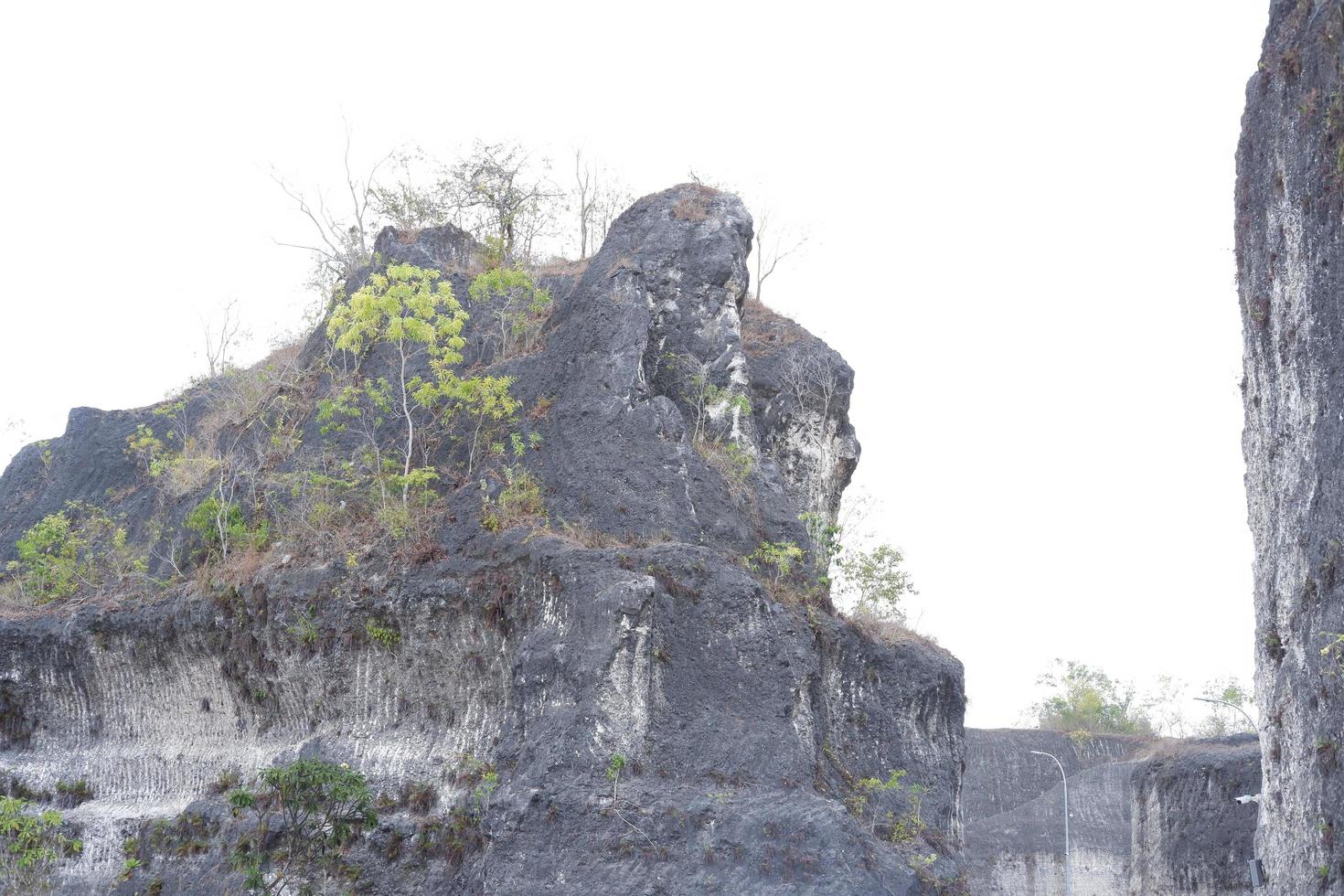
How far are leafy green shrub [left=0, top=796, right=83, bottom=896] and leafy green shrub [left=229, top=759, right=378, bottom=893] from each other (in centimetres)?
366

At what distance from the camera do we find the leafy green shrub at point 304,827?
16703 millimetres


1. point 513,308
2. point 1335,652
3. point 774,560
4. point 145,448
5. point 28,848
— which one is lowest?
point 28,848

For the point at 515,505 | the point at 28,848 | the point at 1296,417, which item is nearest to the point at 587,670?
the point at 515,505

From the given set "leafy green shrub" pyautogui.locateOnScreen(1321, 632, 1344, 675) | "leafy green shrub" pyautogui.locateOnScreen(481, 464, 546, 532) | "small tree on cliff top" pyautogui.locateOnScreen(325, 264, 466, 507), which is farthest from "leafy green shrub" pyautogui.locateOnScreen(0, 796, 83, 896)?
"leafy green shrub" pyautogui.locateOnScreen(1321, 632, 1344, 675)

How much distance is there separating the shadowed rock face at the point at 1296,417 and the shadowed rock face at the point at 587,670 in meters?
4.87

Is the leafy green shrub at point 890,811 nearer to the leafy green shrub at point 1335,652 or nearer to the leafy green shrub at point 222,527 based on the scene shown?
the leafy green shrub at point 1335,652

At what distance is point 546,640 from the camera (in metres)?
17.3

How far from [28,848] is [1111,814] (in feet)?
120

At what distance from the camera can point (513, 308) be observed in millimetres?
23594

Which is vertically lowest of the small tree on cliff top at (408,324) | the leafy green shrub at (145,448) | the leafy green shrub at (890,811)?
the leafy green shrub at (890,811)

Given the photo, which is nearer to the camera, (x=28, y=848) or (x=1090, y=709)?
(x=28, y=848)

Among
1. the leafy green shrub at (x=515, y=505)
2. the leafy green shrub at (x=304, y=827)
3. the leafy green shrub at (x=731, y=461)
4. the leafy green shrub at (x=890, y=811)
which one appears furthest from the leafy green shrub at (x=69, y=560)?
the leafy green shrub at (x=890, y=811)

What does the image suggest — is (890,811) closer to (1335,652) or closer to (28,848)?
(1335,652)

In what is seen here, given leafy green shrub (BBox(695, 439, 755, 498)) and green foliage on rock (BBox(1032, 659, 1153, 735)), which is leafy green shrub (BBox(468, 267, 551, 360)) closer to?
leafy green shrub (BBox(695, 439, 755, 498))
